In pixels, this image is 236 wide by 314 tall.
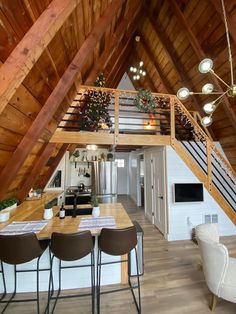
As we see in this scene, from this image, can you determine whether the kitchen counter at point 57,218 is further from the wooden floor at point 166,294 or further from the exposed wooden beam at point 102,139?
the exposed wooden beam at point 102,139

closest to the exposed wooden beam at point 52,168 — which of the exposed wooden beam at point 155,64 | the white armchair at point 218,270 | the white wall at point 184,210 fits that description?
the white wall at point 184,210

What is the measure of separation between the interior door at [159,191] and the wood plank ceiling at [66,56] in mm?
2050

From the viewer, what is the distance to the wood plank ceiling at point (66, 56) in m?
1.41

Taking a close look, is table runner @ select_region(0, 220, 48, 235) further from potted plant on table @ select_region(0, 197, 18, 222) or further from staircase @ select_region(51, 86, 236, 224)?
staircase @ select_region(51, 86, 236, 224)

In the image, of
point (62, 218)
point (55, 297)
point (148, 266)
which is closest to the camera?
point (55, 297)

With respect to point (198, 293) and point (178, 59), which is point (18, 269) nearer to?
point (198, 293)

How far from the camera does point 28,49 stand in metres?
1.39

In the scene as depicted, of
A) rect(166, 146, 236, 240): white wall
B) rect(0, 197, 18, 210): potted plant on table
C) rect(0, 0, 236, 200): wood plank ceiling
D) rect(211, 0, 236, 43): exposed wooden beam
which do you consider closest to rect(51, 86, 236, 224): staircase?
rect(166, 146, 236, 240): white wall

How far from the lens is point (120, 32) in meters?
4.25

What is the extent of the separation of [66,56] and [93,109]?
1839 millimetres

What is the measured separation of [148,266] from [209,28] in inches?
198

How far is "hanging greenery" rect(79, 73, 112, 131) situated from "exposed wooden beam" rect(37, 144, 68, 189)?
1.03m

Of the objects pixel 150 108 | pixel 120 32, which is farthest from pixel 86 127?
pixel 120 32

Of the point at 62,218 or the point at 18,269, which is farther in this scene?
the point at 62,218
